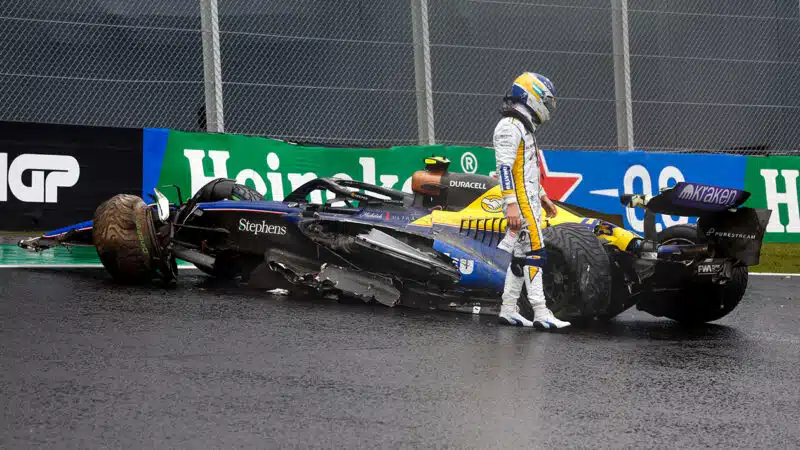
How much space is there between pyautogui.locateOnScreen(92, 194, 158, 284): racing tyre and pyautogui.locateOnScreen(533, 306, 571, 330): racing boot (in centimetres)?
340

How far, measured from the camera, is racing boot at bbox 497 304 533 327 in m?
8.13

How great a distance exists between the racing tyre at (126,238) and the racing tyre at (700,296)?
4141 mm

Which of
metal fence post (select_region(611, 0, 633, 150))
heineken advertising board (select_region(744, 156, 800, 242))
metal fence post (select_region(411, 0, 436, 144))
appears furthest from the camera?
metal fence post (select_region(611, 0, 633, 150))

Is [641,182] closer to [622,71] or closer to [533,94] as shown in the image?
[622,71]

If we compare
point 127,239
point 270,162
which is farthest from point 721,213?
point 270,162

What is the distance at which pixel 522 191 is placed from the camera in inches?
324

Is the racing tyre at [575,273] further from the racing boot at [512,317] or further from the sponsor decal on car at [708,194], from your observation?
the sponsor decal on car at [708,194]

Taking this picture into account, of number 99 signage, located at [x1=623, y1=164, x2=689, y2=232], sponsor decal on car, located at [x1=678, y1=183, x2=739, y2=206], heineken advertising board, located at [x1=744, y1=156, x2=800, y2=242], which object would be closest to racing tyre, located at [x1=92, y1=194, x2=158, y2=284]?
sponsor decal on car, located at [x1=678, y1=183, x2=739, y2=206]

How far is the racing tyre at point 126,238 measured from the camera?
9.62 m

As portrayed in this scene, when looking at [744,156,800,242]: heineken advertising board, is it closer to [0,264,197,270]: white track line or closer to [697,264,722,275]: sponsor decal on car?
[697,264,722,275]: sponsor decal on car

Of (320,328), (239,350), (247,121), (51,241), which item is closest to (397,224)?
(320,328)

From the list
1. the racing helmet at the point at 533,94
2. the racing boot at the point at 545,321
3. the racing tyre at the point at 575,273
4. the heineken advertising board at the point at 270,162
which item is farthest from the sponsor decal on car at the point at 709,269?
the heineken advertising board at the point at 270,162

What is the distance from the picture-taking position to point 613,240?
829cm

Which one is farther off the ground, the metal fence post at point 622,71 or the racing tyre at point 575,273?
the metal fence post at point 622,71
